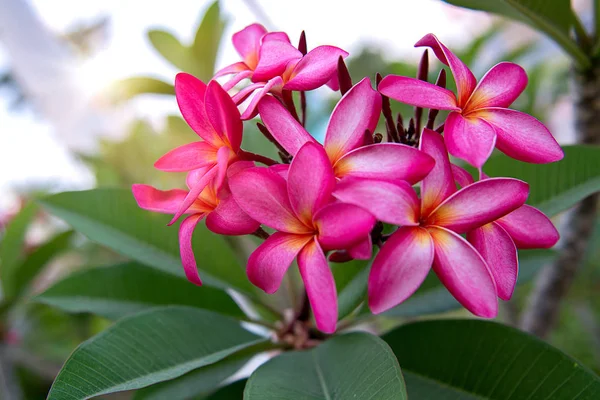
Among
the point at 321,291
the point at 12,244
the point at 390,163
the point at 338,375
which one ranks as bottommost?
the point at 12,244

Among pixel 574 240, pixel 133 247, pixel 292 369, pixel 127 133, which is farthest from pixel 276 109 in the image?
pixel 127 133

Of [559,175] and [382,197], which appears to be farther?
[559,175]

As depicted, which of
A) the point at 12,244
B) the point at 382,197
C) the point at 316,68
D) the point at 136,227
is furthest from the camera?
the point at 12,244

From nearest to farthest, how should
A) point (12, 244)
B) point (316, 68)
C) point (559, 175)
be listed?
point (316, 68), point (559, 175), point (12, 244)

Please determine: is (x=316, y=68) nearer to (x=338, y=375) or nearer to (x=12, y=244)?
(x=338, y=375)

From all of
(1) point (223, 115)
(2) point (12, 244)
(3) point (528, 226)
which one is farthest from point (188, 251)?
(2) point (12, 244)

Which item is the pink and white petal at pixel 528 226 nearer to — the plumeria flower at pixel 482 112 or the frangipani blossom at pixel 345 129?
the plumeria flower at pixel 482 112
